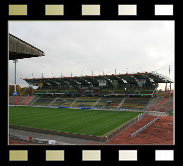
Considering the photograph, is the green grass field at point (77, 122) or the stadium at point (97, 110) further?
the green grass field at point (77, 122)

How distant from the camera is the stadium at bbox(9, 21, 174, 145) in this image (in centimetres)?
2167

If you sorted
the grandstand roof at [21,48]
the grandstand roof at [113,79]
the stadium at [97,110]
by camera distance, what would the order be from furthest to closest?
the grandstand roof at [113,79], the stadium at [97,110], the grandstand roof at [21,48]

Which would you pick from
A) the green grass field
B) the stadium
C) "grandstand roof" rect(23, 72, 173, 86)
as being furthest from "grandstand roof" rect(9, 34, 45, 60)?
"grandstand roof" rect(23, 72, 173, 86)

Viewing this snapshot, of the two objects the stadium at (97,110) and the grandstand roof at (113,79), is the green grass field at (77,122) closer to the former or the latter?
the stadium at (97,110)

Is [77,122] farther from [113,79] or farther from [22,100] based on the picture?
[22,100]

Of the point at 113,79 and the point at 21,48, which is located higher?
the point at 21,48

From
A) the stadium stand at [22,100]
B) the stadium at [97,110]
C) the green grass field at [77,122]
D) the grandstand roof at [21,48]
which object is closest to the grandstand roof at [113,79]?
the stadium at [97,110]

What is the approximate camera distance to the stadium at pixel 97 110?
71.1ft

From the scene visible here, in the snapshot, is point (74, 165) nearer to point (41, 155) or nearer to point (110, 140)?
point (41, 155)

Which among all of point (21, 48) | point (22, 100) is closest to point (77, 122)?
point (21, 48)

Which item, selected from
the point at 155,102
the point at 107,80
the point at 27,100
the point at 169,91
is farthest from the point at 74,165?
the point at 27,100

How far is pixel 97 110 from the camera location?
49.1m

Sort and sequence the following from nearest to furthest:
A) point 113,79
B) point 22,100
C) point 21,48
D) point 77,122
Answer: point 21,48
point 77,122
point 113,79
point 22,100
